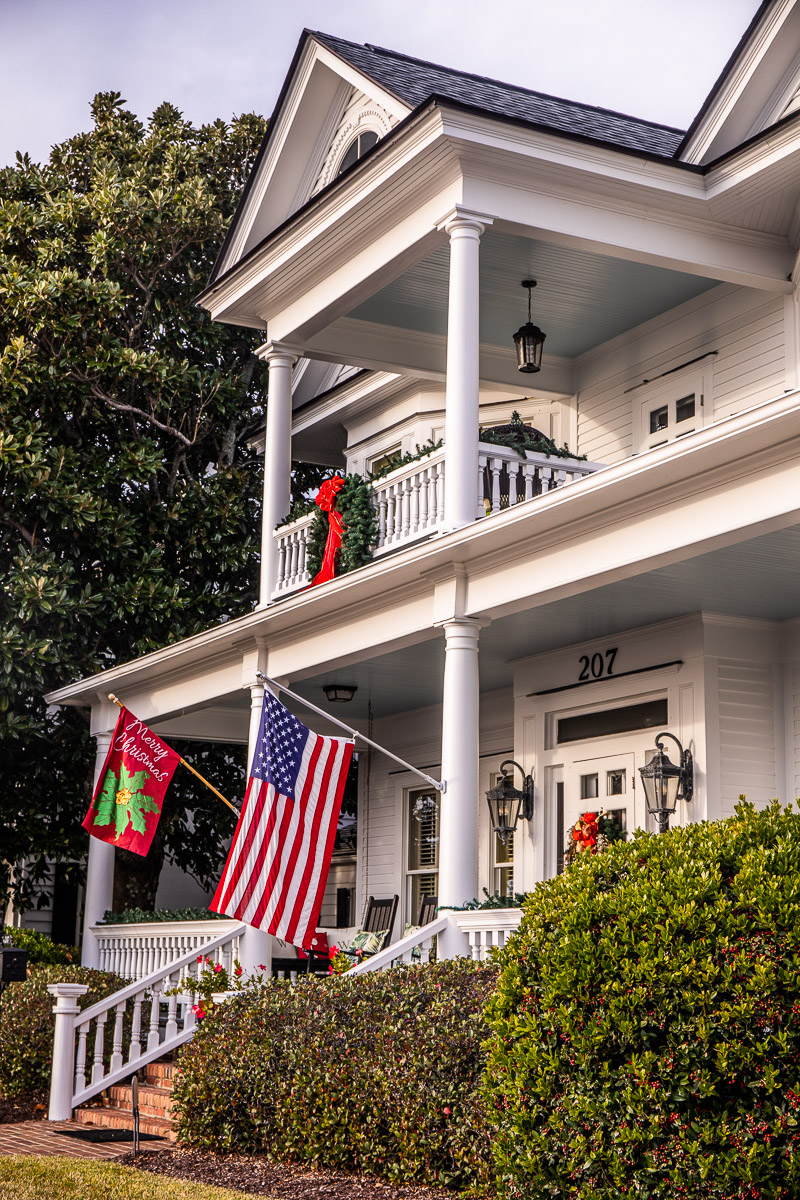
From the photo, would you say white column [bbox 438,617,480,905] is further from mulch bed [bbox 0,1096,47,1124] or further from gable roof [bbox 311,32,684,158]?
gable roof [bbox 311,32,684,158]

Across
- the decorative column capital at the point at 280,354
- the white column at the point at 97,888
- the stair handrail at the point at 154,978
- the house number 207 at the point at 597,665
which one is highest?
the decorative column capital at the point at 280,354

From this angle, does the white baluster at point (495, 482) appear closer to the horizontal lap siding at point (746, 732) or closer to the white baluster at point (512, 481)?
the white baluster at point (512, 481)

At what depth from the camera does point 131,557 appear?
2009 centimetres

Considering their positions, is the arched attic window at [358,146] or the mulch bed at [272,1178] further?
the arched attic window at [358,146]

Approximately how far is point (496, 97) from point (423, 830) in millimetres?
8483

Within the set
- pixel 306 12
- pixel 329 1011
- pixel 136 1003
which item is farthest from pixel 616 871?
pixel 306 12

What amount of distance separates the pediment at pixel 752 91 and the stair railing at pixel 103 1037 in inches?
345

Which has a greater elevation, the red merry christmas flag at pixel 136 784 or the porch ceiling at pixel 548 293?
the porch ceiling at pixel 548 293

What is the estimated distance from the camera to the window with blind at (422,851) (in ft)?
54.4

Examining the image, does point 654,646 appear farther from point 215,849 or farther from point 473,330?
point 215,849

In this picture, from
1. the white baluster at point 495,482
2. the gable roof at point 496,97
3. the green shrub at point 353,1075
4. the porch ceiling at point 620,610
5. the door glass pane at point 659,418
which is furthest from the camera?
the door glass pane at point 659,418

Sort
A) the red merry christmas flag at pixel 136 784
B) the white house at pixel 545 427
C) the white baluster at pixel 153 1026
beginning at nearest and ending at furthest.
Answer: the white house at pixel 545 427 < the white baluster at pixel 153 1026 < the red merry christmas flag at pixel 136 784

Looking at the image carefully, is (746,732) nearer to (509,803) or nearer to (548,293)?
(509,803)

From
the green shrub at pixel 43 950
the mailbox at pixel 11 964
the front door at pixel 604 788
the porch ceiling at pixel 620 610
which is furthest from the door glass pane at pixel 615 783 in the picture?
the green shrub at pixel 43 950
